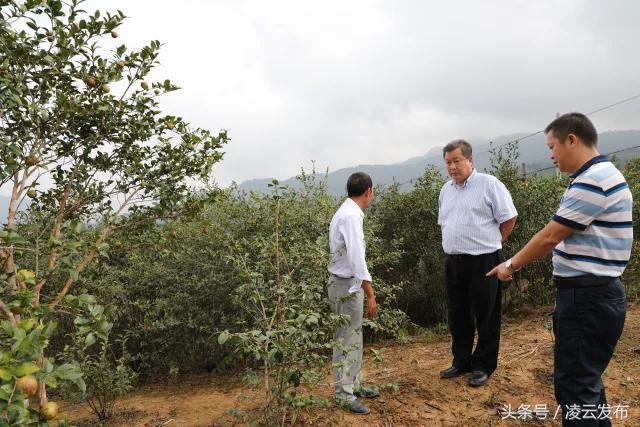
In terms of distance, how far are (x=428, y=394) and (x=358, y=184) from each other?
181 centimetres

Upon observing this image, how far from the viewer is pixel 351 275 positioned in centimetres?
320

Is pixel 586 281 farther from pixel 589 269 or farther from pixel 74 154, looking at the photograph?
pixel 74 154

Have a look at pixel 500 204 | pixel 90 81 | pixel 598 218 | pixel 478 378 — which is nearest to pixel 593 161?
pixel 598 218

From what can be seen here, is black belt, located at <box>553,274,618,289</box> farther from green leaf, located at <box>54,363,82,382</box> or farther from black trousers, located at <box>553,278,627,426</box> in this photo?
green leaf, located at <box>54,363,82,382</box>

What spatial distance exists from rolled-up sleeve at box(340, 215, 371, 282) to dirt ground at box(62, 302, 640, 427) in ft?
2.56

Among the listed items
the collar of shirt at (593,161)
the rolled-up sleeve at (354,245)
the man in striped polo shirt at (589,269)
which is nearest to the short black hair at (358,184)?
the rolled-up sleeve at (354,245)

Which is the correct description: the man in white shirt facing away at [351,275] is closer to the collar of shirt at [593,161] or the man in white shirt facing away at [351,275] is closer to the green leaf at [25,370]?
the collar of shirt at [593,161]

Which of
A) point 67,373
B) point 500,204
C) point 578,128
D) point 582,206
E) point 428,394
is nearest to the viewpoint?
point 67,373

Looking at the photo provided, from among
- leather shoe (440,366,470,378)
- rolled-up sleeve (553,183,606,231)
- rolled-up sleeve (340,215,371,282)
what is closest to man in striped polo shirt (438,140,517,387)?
leather shoe (440,366,470,378)

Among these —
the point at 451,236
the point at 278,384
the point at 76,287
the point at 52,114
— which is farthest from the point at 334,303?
the point at 76,287

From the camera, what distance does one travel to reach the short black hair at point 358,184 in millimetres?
3271

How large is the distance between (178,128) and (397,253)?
9.33 feet

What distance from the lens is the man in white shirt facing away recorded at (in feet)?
10.3

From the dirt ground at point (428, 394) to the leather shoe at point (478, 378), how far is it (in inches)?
1.8
